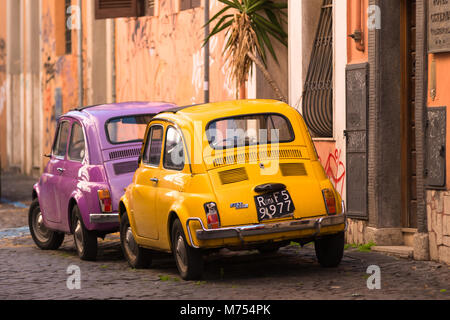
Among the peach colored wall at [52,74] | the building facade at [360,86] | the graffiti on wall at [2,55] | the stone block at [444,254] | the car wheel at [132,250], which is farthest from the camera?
the graffiti on wall at [2,55]

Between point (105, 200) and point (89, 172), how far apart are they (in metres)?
0.49

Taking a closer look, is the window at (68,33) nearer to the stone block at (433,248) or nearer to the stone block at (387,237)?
the stone block at (387,237)

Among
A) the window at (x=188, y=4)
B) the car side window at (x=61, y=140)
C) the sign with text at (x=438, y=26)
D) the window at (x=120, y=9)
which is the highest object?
the window at (x=120, y=9)

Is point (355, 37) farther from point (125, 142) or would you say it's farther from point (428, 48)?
point (125, 142)

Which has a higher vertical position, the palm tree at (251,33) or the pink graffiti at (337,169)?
the palm tree at (251,33)

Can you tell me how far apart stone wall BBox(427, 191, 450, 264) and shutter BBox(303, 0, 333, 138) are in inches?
130

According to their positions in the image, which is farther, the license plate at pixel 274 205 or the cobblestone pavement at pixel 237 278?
the license plate at pixel 274 205

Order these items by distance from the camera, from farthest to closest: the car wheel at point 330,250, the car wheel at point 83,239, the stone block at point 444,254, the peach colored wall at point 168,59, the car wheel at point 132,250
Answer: the peach colored wall at point 168,59
the car wheel at point 83,239
the car wheel at point 132,250
the stone block at point 444,254
the car wheel at point 330,250

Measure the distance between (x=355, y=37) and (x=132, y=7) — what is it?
40.1ft

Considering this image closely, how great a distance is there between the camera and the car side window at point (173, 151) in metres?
10.9

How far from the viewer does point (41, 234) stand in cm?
1470

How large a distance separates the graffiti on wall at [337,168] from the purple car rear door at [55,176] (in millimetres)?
3550

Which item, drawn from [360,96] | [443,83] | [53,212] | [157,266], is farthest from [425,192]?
[53,212]

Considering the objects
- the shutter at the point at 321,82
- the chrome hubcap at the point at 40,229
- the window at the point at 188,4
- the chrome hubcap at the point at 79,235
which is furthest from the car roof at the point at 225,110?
the window at the point at 188,4
